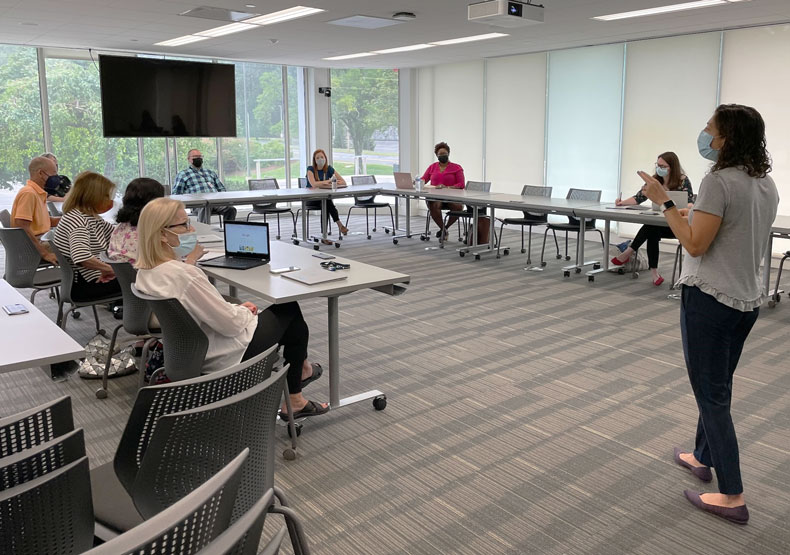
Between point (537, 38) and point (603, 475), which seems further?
point (537, 38)

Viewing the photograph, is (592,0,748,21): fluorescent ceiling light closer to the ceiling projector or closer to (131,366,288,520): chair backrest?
the ceiling projector

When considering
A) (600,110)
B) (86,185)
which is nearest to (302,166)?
(600,110)

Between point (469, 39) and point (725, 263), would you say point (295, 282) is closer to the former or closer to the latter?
point (725, 263)

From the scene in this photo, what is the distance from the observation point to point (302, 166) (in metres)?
13.4

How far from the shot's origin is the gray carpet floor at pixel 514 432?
274 cm

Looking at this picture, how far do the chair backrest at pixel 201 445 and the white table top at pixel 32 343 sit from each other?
2.60 ft

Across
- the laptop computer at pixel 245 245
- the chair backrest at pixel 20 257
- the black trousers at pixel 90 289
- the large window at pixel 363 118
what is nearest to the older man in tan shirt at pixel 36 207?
the chair backrest at pixel 20 257

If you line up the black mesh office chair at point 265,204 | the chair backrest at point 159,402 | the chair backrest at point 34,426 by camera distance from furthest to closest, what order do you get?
the black mesh office chair at point 265,204, the chair backrest at point 159,402, the chair backrest at point 34,426

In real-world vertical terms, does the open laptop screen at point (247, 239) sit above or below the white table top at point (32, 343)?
above

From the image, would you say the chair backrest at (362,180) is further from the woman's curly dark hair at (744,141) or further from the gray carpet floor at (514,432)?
the woman's curly dark hair at (744,141)

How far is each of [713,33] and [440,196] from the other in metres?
4.00

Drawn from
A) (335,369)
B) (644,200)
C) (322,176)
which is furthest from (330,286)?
(322,176)

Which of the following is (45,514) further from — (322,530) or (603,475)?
(603,475)

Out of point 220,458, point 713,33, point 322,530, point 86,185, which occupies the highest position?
point 713,33
